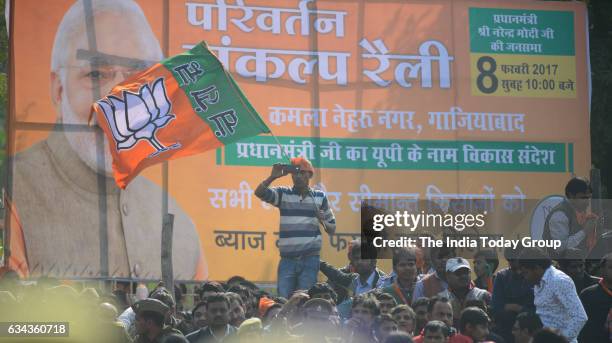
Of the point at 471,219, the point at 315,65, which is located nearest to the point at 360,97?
the point at 315,65

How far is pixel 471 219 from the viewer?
52.4 feet

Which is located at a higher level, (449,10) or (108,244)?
(449,10)

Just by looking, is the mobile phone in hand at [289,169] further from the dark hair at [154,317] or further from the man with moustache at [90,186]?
the man with moustache at [90,186]

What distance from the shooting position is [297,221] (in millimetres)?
12977

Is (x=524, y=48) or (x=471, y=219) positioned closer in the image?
(x=471, y=219)

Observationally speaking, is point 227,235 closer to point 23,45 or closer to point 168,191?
point 168,191

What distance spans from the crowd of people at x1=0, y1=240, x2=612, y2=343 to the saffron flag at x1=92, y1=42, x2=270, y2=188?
1.53 meters

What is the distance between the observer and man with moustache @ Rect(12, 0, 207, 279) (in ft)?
50.2

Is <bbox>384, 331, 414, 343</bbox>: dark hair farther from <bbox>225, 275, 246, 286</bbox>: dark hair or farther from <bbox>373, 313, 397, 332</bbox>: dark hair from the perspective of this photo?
<bbox>225, 275, 246, 286</bbox>: dark hair

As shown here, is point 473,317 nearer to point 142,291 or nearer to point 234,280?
point 234,280

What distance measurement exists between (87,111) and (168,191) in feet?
4.36

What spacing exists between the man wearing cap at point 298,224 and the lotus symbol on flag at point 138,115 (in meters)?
1.16

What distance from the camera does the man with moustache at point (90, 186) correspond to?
15.3 meters

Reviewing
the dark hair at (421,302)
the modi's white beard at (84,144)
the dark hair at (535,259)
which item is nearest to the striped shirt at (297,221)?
the dark hair at (421,302)
